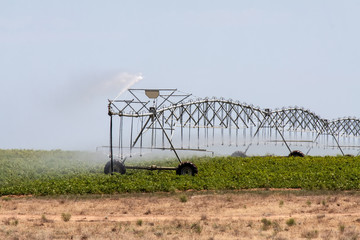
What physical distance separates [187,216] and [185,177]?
492 inches

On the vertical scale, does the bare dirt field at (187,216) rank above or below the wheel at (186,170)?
below

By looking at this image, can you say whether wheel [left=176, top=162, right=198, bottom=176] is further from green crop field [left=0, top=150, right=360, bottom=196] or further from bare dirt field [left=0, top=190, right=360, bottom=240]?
bare dirt field [left=0, top=190, right=360, bottom=240]

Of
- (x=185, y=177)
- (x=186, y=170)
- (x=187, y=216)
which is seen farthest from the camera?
(x=186, y=170)

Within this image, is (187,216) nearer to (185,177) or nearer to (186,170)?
(185,177)

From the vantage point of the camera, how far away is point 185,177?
39531 mm

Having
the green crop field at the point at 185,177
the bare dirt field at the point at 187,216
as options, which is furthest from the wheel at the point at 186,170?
the bare dirt field at the point at 187,216

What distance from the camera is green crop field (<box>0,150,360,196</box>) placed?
117 feet

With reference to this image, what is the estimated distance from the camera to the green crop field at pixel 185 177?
35688 mm

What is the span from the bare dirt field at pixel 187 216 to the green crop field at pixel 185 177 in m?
1.97

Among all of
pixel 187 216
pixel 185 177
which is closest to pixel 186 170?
pixel 185 177

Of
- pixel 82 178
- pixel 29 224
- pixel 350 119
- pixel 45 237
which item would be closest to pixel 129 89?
pixel 82 178

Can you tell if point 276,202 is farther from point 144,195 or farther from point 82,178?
point 82,178

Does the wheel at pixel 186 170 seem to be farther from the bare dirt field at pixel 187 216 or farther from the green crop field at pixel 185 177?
the bare dirt field at pixel 187 216

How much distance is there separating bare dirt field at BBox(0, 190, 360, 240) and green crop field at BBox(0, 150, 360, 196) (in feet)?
6.48
